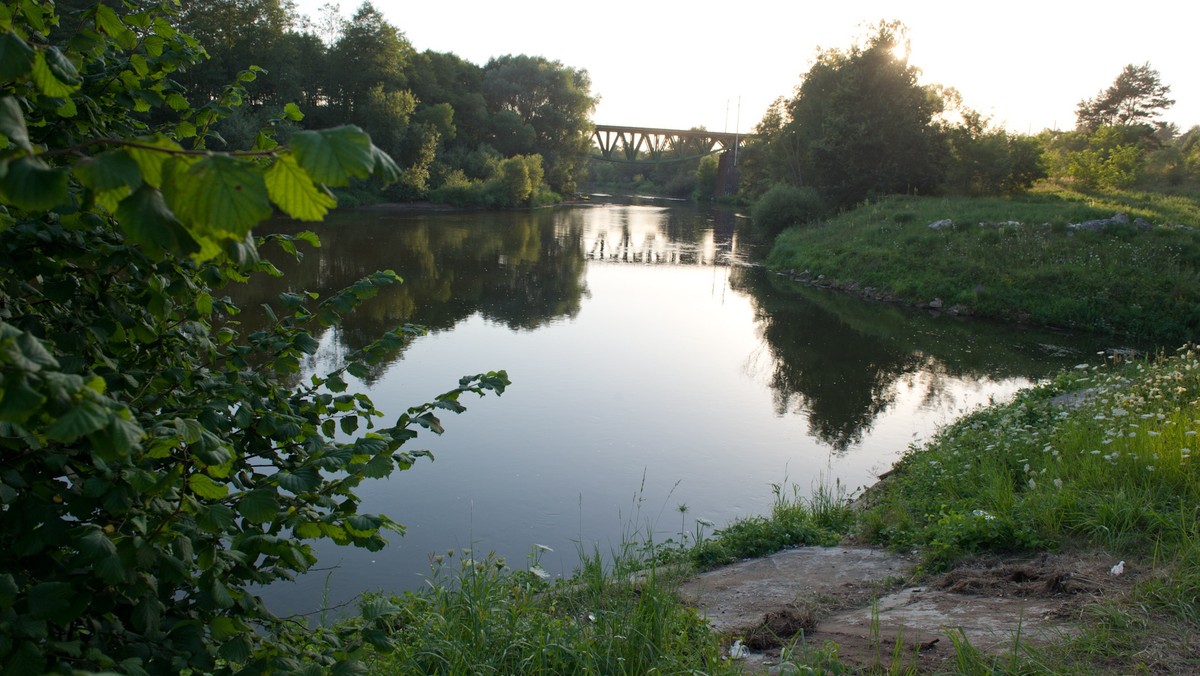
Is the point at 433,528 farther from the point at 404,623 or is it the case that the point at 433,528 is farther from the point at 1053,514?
the point at 1053,514

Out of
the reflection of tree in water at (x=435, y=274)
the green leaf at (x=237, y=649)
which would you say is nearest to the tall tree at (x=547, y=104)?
the reflection of tree in water at (x=435, y=274)

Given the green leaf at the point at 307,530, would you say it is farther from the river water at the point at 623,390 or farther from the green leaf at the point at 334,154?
the river water at the point at 623,390

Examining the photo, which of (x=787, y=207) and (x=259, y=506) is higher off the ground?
(x=787, y=207)

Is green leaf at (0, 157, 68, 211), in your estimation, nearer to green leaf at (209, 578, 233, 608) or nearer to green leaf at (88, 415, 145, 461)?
green leaf at (88, 415, 145, 461)

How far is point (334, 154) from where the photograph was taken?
54.1 inches

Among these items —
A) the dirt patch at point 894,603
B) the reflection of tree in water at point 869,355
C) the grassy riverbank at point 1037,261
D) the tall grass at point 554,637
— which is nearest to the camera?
the tall grass at point 554,637

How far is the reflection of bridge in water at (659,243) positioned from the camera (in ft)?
94.2

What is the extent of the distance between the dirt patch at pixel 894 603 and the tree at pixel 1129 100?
5592 centimetres

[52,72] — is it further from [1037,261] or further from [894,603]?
[1037,261]

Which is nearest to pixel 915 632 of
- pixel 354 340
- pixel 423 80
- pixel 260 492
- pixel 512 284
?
pixel 260 492

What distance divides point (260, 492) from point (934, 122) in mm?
37619

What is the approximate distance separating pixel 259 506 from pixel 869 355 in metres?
14.3

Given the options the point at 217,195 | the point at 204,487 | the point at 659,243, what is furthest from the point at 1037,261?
the point at 217,195

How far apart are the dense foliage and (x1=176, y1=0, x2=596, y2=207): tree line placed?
3445 cm
